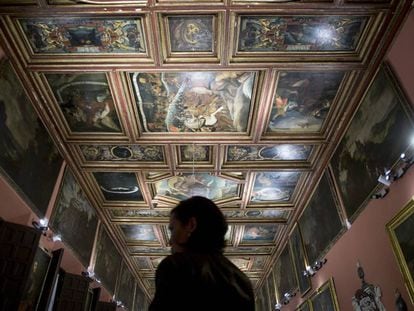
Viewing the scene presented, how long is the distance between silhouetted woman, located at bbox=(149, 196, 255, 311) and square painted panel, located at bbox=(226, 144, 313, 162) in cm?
860

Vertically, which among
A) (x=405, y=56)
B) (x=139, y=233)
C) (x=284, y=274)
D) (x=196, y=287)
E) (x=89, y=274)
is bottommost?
(x=196, y=287)

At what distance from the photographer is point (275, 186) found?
1259 cm

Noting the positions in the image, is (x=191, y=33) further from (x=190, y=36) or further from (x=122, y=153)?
(x=122, y=153)

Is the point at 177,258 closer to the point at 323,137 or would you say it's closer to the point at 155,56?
the point at 155,56

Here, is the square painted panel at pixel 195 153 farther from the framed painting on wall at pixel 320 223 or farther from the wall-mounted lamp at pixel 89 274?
the wall-mounted lamp at pixel 89 274

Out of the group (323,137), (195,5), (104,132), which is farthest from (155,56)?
(323,137)

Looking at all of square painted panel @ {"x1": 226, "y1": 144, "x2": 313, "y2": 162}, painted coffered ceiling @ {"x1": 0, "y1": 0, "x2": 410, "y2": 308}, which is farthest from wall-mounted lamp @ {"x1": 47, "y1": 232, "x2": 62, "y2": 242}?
square painted panel @ {"x1": 226, "y1": 144, "x2": 313, "y2": 162}

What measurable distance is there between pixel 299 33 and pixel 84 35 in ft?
14.6

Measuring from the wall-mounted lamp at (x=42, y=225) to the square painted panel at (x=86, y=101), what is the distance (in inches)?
101

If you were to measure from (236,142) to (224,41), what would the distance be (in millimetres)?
3398

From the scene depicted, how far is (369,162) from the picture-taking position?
7.80m

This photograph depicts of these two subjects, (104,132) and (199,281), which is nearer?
(199,281)

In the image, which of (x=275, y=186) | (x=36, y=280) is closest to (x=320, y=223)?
(x=275, y=186)

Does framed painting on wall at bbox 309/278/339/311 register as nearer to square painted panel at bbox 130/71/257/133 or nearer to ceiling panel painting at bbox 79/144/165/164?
square painted panel at bbox 130/71/257/133
